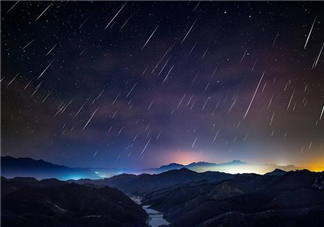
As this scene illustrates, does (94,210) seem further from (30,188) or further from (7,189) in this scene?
(7,189)

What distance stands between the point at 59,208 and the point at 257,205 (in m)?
58.1

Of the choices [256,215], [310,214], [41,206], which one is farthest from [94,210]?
[310,214]

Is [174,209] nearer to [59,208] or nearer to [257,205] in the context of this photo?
[257,205]

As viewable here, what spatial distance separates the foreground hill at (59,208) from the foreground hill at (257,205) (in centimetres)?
2106

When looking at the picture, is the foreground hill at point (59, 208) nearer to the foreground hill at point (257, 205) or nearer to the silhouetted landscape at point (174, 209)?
the silhouetted landscape at point (174, 209)

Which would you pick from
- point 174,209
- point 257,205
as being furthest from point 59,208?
point 257,205

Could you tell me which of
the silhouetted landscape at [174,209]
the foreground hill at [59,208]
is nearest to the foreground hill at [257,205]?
the silhouetted landscape at [174,209]

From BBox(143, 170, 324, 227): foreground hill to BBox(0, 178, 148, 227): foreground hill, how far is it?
21059 millimetres

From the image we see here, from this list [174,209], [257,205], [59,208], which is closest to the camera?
[59,208]

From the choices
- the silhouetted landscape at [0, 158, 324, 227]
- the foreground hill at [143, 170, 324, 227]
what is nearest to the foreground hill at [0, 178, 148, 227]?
the silhouetted landscape at [0, 158, 324, 227]

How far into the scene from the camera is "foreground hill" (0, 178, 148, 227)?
58.9 m

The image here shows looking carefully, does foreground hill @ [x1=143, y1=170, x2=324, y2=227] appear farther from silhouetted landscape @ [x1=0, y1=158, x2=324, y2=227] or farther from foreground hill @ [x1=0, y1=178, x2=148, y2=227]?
foreground hill @ [x1=0, y1=178, x2=148, y2=227]

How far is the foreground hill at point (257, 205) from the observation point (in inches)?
2253

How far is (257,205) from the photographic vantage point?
253 ft
